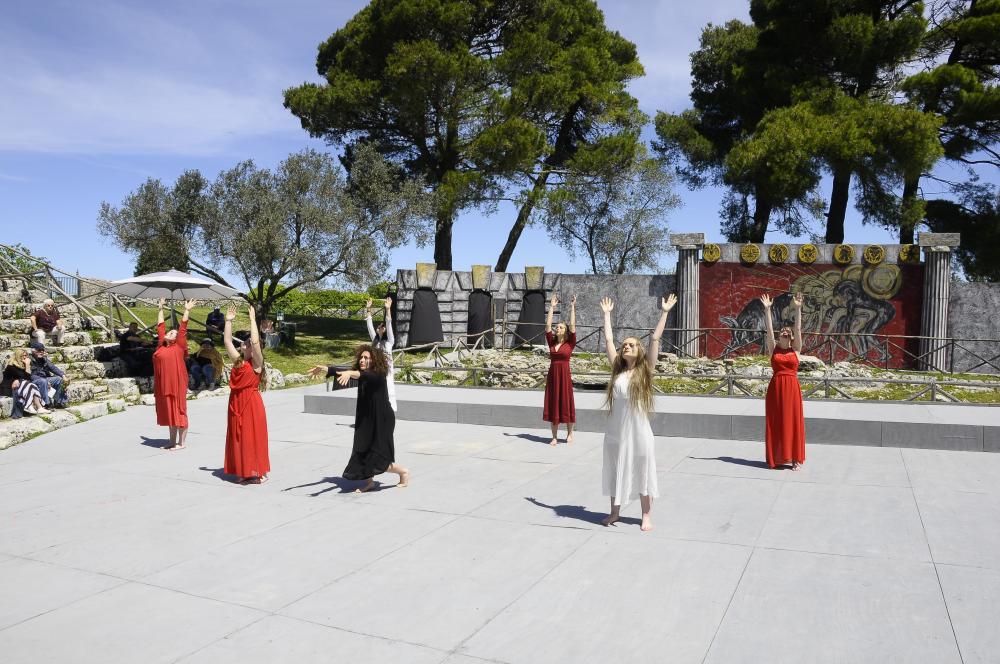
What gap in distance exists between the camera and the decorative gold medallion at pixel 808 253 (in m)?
21.7

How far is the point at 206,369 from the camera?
16.1 meters

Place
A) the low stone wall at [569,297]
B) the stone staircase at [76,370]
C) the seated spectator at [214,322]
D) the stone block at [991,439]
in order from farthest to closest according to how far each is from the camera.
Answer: the low stone wall at [569,297] → the seated spectator at [214,322] → the stone staircase at [76,370] → the stone block at [991,439]

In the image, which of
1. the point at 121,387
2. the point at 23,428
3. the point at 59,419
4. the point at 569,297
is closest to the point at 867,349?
the point at 569,297

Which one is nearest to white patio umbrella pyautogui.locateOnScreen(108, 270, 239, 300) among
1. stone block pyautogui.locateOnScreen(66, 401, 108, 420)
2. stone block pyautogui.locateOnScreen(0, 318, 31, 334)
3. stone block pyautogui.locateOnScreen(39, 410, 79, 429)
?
stone block pyautogui.locateOnScreen(0, 318, 31, 334)

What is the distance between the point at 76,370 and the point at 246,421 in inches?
356

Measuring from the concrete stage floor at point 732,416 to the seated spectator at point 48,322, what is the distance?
6.01 m

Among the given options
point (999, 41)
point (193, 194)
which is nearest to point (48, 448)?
point (193, 194)

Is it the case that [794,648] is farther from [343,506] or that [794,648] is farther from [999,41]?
[999,41]

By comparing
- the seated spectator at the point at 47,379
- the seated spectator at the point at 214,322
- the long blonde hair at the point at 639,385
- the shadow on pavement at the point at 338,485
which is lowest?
the shadow on pavement at the point at 338,485

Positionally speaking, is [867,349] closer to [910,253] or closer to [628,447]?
[910,253]

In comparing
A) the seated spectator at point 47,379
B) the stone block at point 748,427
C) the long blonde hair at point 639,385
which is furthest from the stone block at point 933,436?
the seated spectator at point 47,379

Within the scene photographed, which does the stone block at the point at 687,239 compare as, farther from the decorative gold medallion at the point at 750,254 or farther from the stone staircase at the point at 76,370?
the stone staircase at the point at 76,370

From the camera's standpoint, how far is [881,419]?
1005 centimetres

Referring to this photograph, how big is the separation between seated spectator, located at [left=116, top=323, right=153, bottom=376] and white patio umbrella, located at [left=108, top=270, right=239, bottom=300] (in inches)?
38.7
